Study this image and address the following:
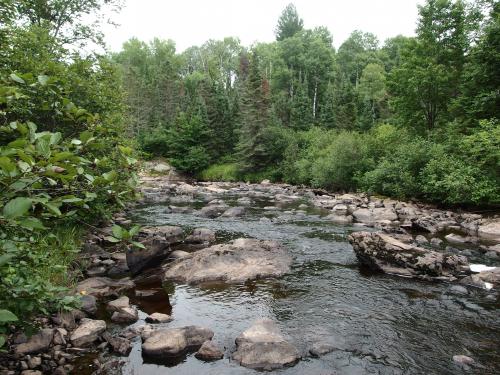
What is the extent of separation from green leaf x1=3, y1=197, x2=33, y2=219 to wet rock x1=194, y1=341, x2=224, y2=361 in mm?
5538

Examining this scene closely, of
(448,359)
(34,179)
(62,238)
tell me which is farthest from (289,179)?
(34,179)

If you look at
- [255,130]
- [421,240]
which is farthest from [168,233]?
[255,130]

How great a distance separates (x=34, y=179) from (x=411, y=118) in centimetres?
3588

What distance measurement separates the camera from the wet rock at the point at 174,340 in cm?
648

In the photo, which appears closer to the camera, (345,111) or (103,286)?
(103,286)

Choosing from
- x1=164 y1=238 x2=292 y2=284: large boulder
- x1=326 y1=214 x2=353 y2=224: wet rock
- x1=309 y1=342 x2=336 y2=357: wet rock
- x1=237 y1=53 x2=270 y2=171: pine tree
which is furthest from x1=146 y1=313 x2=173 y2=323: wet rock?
x1=237 y1=53 x2=270 y2=171: pine tree

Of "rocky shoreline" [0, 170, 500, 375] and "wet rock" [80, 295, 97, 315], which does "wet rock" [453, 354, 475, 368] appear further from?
"wet rock" [80, 295, 97, 315]

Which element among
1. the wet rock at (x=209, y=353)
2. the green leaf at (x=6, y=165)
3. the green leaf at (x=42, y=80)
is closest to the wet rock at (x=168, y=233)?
the wet rock at (x=209, y=353)

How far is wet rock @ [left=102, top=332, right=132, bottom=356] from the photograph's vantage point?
648 cm

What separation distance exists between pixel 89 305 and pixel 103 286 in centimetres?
175

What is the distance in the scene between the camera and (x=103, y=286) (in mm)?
9500

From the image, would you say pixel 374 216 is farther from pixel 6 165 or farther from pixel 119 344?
pixel 6 165

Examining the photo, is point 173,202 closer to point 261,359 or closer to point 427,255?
point 427,255

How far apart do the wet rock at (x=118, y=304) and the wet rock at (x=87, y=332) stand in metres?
0.91
